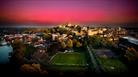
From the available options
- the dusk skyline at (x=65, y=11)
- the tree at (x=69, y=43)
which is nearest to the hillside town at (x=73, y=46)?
the tree at (x=69, y=43)

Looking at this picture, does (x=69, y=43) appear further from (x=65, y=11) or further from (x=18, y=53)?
(x=18, y=53)

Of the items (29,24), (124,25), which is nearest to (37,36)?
(29,24)

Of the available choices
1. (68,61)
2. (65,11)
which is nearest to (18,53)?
(68,61)

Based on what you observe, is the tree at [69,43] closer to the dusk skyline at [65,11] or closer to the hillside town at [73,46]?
the hillside town at [73,46]

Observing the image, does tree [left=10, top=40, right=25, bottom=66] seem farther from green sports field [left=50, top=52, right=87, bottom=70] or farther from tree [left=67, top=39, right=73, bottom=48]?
tree [left=67, top=39, right=73, bottom=48]

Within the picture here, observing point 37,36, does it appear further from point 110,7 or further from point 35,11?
point 110,7

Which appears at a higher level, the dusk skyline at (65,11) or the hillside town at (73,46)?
the dusk skyline at (65,11)
